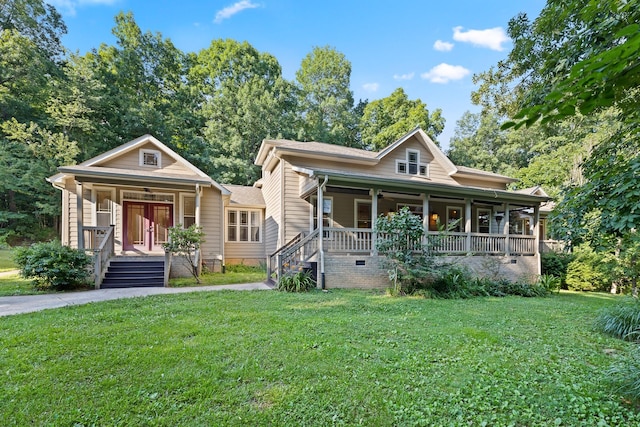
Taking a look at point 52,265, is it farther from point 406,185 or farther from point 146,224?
point 406,185

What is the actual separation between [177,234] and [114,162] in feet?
16.1

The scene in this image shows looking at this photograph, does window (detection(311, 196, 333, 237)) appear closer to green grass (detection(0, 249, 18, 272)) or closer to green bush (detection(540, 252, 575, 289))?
green bush (detection(540, 252, 575, 289))

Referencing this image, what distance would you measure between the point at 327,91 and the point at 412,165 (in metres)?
19.7

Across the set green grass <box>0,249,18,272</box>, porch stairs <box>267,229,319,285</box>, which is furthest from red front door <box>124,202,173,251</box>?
porch stairs <box>267,229,319,285</box>

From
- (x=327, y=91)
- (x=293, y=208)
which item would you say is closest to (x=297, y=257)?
(x=293, y=208)

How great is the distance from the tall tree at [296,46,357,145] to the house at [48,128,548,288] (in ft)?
50.9

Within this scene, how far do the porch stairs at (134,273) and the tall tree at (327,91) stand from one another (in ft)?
69.3

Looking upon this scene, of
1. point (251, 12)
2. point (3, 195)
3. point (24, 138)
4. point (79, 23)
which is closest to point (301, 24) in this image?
point (251, 12)

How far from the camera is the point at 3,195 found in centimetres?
2138

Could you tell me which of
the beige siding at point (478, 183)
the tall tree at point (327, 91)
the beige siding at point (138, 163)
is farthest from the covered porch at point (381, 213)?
the tall tree at point (327, 91)

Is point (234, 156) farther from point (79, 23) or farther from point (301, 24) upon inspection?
point (79, 23)

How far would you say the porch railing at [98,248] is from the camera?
29.9 ft

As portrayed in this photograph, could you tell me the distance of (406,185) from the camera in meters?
10.5

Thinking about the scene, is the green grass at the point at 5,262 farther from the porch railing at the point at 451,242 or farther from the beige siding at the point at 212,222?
the porch railing at the point at 451,242
